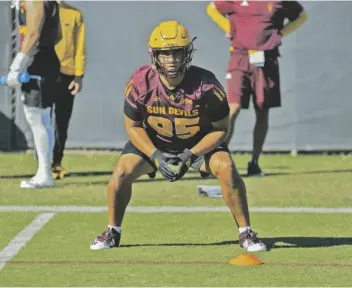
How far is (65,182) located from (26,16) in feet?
6.63

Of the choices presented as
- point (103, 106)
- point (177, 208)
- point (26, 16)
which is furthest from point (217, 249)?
point (103, 106)

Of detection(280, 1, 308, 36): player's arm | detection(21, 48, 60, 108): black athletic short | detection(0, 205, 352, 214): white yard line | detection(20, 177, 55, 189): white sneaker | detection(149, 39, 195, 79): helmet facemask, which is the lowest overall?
detection(20, 177, 55, 189): white sneaker

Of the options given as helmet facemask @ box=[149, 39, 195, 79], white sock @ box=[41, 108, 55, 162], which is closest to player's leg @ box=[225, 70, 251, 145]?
white sock @ box=[41, 108, 55, 162]

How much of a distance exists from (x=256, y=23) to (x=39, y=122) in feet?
9.95

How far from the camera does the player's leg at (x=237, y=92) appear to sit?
13766mm

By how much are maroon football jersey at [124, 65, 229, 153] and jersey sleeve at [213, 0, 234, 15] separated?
555cm

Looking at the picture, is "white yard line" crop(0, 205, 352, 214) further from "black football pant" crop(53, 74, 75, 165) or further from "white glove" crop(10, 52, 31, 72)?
"black football pant" crop(53, 74, 75, 165)

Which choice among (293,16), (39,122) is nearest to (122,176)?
(39,122)

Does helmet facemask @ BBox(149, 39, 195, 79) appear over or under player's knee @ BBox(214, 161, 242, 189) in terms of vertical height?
over

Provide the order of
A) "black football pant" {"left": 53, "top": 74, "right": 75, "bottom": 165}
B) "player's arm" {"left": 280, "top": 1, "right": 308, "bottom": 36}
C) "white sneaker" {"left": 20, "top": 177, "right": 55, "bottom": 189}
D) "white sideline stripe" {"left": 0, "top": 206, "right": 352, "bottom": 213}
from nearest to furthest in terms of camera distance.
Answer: "white sideline stripe" {"left": 0, "top": 206, "right": 352, "bottom": 213}
"white sneaker" {"left": 20, "top": 177, "right": 55, "bottom": 189}
"black football pant" {"left": 53, "top": 74, "right": 75, "bottom": 165}
"player's arm" {"left": 280, "top": 1, "right": 308, "bottom": 36}

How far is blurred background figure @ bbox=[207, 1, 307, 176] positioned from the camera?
1380 centimetres

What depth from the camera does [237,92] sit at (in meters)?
13.8

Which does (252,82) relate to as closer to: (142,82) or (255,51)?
(255,51)

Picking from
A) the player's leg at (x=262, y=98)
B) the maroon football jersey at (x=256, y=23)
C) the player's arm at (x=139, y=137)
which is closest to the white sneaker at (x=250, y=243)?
the player's arm at (x=139, y=137)
